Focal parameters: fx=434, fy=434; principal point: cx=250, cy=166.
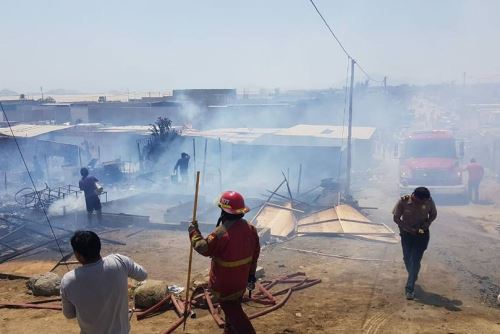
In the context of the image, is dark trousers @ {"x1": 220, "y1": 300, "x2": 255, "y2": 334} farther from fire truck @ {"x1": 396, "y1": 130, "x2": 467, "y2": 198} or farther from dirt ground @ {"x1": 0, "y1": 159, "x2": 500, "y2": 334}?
fire truck @ {"x1": 396, "y1": 130, "x2": 467, "y2": 198}

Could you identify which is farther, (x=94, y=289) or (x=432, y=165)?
(x=432, y=165)

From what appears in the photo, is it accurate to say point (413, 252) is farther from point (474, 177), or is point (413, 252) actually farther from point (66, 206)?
point (66, 206)

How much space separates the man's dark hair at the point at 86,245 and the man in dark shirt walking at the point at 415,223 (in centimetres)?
532

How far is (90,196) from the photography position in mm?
12703

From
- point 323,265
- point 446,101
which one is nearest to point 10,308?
point 323,265

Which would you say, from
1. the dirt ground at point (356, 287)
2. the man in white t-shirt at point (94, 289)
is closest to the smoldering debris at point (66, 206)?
the dirt ground at point (356, 287)

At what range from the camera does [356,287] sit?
7.61 meters

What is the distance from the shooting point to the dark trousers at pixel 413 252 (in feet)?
23.0

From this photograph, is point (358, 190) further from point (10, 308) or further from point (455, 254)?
point (10, 308)

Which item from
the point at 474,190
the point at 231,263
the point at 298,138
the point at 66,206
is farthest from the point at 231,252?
the point at 298,138

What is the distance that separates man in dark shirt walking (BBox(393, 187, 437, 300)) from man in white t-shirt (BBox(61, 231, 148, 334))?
16.7 ft

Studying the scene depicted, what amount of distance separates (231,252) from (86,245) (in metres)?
1.61

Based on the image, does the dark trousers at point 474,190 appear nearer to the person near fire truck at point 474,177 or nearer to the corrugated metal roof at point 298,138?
the person near fire truck at point 474,177

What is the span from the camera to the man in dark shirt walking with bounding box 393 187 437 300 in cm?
699
